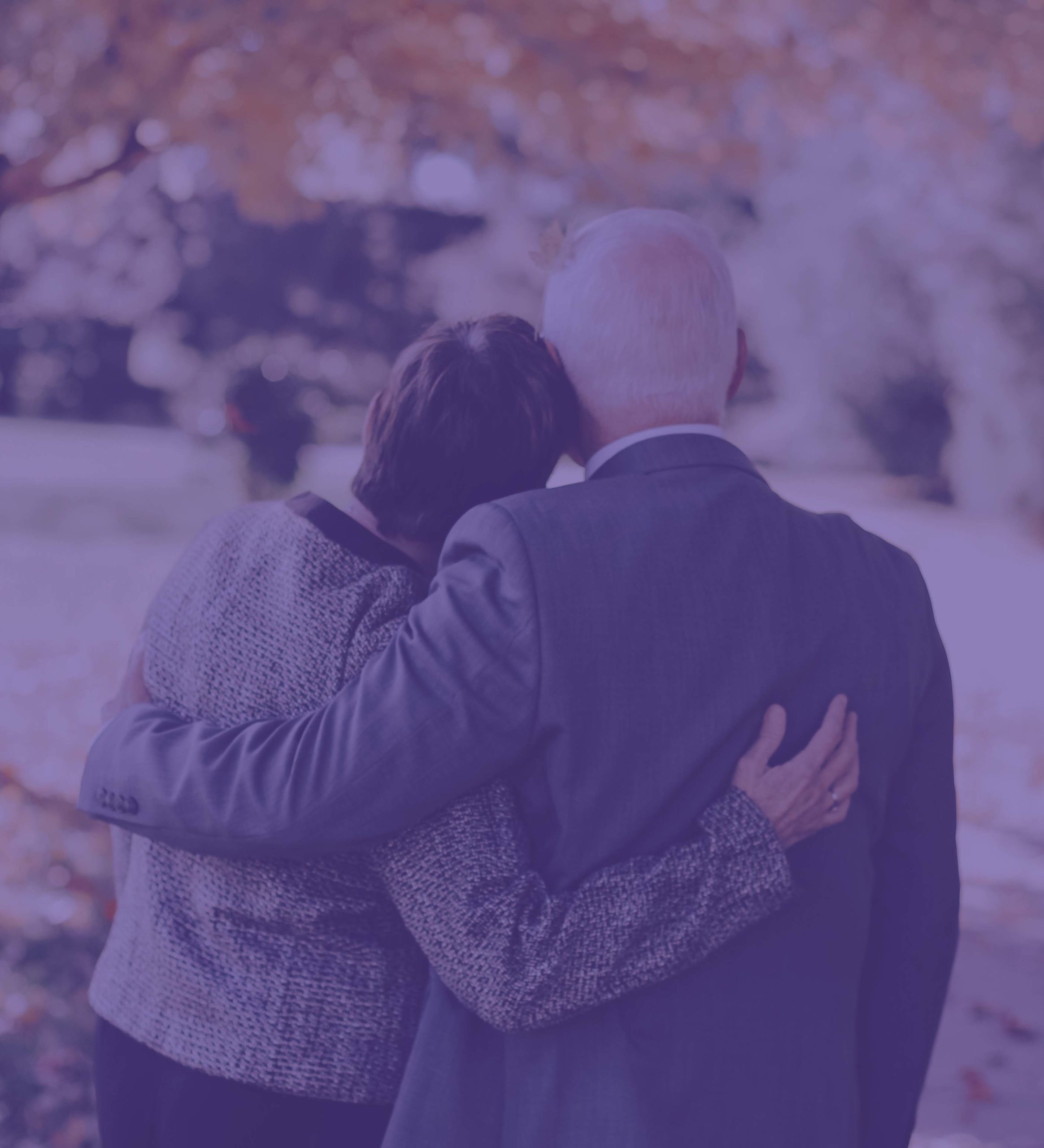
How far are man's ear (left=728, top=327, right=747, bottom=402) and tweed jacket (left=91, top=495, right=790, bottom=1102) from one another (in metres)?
0.51

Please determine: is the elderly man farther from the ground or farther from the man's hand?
the ground

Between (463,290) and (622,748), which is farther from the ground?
(622,748)

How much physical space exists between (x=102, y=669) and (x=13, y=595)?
10.5 feet

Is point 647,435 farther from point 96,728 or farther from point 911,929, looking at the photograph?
point 96,728

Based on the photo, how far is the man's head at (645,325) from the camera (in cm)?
162

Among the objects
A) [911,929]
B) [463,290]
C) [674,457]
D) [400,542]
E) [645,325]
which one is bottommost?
[463,290]

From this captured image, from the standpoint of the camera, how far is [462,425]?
5.27ft

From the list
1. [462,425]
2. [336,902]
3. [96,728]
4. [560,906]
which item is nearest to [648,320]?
[462,425]

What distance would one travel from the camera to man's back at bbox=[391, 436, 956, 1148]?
148cm

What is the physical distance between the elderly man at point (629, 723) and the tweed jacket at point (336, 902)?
61 mm

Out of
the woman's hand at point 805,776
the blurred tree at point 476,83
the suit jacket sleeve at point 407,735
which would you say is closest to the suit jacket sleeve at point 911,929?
the woman's hand at point 805,776

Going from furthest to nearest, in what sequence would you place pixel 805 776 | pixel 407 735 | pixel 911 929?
pixel 911 929, pixel 805 776, pixel 407 735

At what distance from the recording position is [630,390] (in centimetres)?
163

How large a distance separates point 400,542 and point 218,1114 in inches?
31.2
